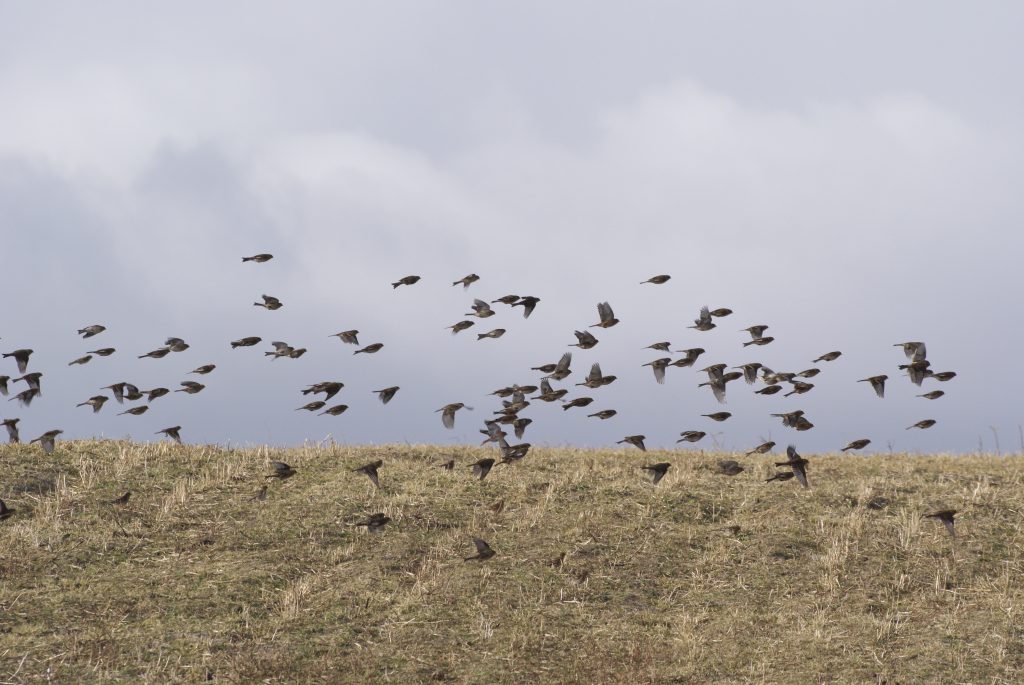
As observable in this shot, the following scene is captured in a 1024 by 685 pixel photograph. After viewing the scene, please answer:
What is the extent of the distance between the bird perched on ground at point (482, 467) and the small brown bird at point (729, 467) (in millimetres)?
4375

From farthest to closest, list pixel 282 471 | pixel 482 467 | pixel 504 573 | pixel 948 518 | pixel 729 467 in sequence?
pixel 729 467 → pixel 482 467 → pixel 282 471 → pixel 948 518 → pixel 504 573

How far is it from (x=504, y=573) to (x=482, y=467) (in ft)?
12.2

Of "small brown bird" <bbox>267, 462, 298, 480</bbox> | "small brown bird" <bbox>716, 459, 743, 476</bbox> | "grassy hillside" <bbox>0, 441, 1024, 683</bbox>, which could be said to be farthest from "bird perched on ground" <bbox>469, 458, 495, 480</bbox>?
"small brown bird" <bbox>716, 459, 743, 476</bbox>

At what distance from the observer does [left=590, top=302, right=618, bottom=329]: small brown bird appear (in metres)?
21.8

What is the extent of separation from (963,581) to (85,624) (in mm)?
12680

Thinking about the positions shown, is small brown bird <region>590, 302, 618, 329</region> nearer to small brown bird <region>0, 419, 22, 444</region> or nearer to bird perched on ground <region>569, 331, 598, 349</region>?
bird perched on ground <region>569, 331, 598, 349</region>

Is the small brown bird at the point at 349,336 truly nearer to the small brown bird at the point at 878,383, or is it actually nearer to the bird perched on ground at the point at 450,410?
the bird perched on ground at the point at 450,410

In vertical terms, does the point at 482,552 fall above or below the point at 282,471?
below

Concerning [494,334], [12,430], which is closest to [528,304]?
[494,334]

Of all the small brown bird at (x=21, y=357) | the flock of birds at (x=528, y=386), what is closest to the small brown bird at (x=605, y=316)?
the flock of birds at (x=528, y=386)

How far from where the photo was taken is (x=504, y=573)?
16.5 m

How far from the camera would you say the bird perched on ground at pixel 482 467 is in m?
19.9

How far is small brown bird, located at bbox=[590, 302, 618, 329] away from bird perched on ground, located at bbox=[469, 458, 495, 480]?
12.0 ft

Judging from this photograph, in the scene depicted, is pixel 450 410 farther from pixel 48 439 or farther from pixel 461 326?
pixel 48 439
